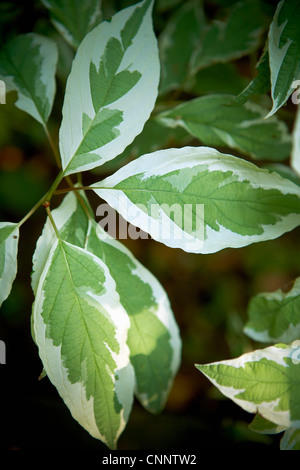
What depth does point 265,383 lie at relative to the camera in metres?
0.59

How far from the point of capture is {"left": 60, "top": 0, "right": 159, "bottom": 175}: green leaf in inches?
23.7

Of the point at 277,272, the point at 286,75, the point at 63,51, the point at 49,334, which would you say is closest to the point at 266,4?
the point at 286,75

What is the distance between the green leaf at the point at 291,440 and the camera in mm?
580

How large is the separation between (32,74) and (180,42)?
0.40 m

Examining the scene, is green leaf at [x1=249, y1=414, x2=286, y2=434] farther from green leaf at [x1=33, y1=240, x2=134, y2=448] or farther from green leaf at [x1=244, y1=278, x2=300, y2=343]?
green leaf at [x1=33, y1=240, x2=134, y2=448]

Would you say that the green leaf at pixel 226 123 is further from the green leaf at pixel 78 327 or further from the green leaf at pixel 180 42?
the green leaf at pixel 78 327

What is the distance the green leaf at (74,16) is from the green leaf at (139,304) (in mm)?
367

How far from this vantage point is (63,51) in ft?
3.17

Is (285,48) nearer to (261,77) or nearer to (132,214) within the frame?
(261,77)

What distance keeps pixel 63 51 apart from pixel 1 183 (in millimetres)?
552

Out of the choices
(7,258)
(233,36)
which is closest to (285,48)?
(233,36)

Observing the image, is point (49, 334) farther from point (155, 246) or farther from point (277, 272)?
point (277, 272)

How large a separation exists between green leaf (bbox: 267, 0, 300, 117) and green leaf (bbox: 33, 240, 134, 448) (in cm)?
41

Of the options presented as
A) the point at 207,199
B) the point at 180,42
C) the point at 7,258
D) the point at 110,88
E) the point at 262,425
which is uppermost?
the point at 180,42
